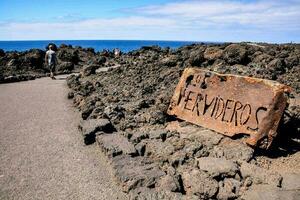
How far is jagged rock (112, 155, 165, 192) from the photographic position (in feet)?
17.8

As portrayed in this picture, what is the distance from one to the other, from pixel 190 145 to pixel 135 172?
1432mm

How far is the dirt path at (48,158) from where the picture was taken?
558 centimetres

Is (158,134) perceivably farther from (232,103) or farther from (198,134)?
(232,103)

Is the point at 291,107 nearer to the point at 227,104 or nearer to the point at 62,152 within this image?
the point at 227,104

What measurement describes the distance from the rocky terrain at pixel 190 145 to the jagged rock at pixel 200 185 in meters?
0.01

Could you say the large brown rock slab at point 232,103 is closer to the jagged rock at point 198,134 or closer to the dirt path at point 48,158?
the jagged rock at point 198,134

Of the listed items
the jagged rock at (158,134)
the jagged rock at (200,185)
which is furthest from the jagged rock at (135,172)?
the jagged rock at (158,134)

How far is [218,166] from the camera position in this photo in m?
5.85

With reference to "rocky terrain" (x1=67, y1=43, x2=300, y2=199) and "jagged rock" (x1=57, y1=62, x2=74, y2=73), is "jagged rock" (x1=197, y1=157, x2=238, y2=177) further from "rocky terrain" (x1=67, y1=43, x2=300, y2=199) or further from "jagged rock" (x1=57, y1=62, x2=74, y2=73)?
"jagged rock" (x1=57, y1=62, x2=74, y2=73)

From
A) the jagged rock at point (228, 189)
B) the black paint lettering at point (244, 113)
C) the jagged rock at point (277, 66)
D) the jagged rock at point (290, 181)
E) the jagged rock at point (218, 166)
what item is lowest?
the jagged rock at point (228, 189)

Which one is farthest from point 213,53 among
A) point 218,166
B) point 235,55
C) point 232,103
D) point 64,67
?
point 64,67

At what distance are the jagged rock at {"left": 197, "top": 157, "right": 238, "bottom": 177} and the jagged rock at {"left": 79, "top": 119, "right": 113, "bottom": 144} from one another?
2.36m

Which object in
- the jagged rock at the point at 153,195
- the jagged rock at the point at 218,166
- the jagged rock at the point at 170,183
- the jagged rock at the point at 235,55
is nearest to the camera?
the jagged rock at the point at 153,195

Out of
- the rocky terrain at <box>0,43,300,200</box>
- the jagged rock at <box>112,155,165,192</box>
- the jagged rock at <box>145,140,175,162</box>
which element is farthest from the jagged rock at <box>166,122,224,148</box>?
the jagged rock at <box>112,155,165,192</box>
